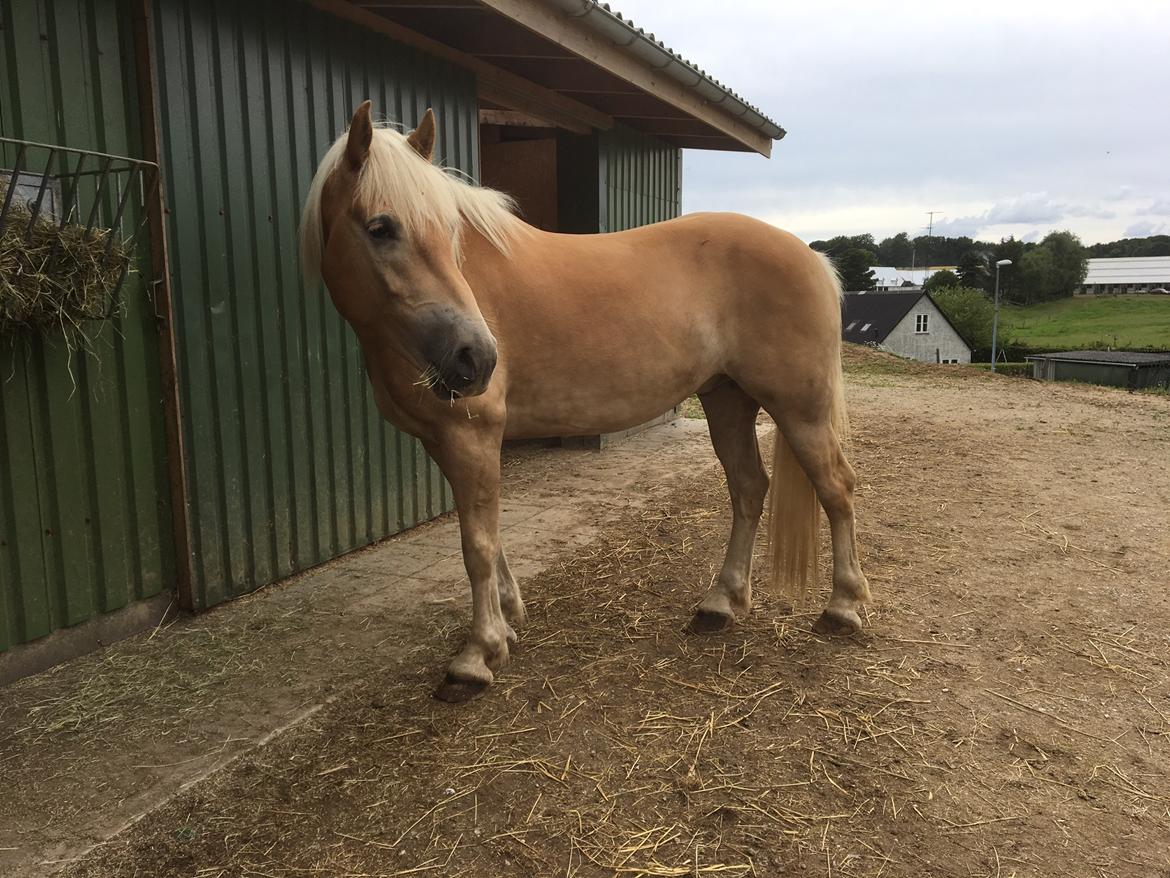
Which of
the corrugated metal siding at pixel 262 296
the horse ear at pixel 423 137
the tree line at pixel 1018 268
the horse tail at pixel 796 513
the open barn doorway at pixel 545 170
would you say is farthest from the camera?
the tree line at pixel 1018 268

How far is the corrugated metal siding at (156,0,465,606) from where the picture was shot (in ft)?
11.0

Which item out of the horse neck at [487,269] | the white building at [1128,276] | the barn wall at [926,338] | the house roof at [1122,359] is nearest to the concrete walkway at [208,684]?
the horse neck at [487,269]

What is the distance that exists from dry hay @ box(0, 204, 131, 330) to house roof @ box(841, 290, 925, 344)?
48.9 meters

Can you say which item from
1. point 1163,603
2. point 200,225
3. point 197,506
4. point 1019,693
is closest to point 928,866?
point 1019,693

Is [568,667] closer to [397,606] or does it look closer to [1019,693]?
[397,606]

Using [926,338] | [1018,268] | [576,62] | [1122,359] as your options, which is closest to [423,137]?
[576,62]

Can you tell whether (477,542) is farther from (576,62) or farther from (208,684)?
(576,62)

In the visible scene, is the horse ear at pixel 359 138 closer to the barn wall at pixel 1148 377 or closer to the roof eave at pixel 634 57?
the roof eave at pixel 634 57

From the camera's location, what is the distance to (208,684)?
2789 millimetres

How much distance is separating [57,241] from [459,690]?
1973 mm

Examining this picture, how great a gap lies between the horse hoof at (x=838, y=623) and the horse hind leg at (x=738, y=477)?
0.33 m

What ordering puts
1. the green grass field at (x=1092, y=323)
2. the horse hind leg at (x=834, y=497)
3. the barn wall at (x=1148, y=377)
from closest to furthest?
the horse hind leg at (x=834, y=497) → the barn wall at (x=1148, y=377) → the green grass field at (x=1092, y=323)

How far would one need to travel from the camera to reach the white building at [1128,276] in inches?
3442

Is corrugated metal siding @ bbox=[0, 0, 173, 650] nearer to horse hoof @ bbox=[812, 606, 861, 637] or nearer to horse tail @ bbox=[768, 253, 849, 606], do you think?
horse tail @ bbox=[768, 253, 849, 606]
